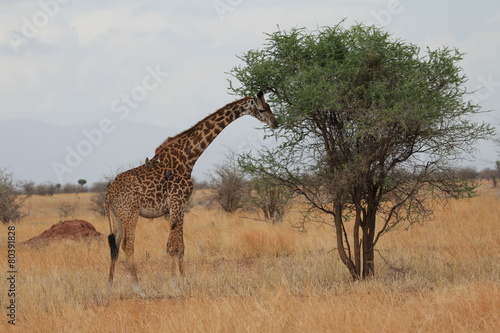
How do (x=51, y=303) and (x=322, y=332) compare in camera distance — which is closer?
(x=322, y=332)

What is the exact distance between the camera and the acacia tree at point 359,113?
898cm

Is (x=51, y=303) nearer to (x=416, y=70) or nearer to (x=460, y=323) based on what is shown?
(x=460, y=323)

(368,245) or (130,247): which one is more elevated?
(130,247)

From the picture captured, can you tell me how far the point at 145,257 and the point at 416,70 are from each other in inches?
310

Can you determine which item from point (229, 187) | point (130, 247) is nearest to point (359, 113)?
point (130, 247)

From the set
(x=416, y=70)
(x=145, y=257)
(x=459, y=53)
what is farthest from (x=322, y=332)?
(x=145, y=257)

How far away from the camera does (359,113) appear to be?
29.2ft

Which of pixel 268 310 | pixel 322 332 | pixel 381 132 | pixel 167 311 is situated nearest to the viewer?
pixel 322 332

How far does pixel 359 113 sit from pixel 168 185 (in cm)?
338

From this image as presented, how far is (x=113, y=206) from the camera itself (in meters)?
9.31

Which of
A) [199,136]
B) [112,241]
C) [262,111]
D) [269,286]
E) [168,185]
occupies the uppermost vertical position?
[262,111]

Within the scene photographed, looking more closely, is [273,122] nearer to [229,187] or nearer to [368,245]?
[368,245]

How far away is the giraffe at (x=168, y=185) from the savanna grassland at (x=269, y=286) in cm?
73

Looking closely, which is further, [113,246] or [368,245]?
[368,245]
